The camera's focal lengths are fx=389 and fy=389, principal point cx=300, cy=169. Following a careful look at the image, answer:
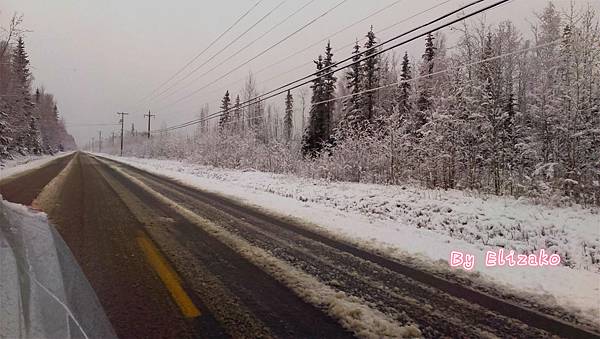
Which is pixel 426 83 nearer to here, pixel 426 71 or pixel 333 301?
pixel 426 71

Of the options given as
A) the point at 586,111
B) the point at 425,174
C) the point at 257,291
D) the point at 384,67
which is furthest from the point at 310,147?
the point at 257,291

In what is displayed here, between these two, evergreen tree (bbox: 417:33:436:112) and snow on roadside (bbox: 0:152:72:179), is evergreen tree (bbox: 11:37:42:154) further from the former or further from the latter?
evergreen tree (bbox: 417:33:436:112)

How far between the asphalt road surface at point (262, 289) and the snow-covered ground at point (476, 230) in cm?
78

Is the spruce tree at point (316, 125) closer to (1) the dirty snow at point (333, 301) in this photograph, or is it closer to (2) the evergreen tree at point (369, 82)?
(2) the evergreen tree at point (369, 82)

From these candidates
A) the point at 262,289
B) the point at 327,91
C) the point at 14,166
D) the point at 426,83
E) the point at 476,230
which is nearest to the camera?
the point at 262,289

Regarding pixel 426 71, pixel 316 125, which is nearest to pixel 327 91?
pixel 316 125

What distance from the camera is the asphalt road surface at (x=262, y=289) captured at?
3516 millimetres

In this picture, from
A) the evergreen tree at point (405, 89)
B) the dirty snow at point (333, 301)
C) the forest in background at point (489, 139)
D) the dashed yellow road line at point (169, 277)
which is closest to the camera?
the dirty snow at point (333, 301)

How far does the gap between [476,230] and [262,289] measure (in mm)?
6247

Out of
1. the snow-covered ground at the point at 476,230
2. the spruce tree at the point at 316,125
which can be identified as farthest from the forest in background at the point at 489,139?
the spruce tree at the point at 316,125

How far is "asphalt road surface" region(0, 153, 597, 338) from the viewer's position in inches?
138

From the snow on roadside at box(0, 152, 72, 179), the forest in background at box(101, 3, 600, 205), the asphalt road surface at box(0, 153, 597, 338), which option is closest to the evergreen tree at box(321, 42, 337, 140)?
the forest in background at box(101, 3, 600, 205)

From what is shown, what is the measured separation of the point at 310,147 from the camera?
45.2m

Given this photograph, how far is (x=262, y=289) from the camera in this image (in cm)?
441
